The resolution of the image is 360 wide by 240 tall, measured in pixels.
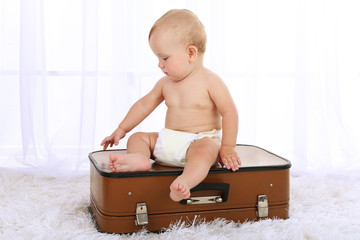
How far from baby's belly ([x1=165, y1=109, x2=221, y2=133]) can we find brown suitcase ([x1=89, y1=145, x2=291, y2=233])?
146 millimetres

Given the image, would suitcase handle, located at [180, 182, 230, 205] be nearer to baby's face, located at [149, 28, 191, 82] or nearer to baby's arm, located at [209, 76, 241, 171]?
baby's arm, located at [209, 76, 241, 171]

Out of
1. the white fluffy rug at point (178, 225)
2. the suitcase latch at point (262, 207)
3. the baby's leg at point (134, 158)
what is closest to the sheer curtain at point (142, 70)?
the white fluffy rug at point (178, 225)

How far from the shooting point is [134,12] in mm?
2098

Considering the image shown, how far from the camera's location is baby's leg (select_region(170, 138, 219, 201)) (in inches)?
46.8

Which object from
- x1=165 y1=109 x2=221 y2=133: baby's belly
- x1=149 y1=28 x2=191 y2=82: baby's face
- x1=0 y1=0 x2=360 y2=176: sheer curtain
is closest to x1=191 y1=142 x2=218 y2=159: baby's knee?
x1=165 y1=109 x2=221 y2=133: baby's belly

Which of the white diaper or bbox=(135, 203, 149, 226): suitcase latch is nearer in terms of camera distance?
bbox=(135, 203, 149, 226): suitcase latch

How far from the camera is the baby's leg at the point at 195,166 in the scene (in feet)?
3.90

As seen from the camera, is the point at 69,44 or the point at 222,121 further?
the point at 69,44

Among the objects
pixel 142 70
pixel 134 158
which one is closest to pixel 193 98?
pixel 134 158

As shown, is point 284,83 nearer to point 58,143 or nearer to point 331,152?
point 331,152

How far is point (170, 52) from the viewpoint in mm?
1346

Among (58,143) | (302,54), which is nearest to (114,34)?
(58,143)

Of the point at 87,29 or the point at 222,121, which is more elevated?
the point at 87,29

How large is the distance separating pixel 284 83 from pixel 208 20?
46cm
